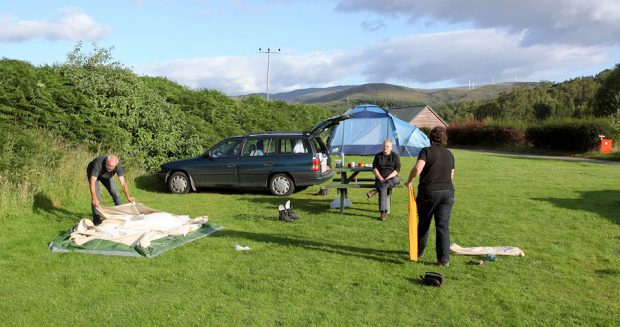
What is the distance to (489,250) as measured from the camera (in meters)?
7.15

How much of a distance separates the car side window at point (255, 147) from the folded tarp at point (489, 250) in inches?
259

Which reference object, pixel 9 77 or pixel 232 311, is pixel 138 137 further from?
pixel 232 311

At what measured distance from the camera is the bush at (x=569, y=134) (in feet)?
97.0

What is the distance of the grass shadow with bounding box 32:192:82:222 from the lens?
30.5 feet

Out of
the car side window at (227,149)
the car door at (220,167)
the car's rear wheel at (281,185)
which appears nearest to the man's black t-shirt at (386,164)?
the car's rear wheel at (281,185)

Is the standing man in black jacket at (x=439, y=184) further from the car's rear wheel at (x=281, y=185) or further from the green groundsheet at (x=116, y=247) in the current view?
the car's rear wheel at (x=281, y=185)

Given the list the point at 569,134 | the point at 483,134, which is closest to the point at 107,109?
the point at 569,134

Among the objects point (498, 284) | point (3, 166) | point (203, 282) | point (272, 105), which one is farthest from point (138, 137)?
point (272, 105)

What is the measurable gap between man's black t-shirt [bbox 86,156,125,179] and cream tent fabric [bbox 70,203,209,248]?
0.61 m

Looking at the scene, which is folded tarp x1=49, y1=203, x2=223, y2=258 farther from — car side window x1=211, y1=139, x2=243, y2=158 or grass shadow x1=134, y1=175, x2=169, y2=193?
grass shadow x1=134, y1=175, x2=169, y2=193

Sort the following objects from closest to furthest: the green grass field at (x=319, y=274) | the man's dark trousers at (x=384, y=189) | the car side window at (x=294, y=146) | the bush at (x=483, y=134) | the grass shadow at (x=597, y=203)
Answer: the green grass field at (x=319, y=274), the man's dark trousers at (x=384, y=189), the grass shadow at (x=597, y=203), the car side window at (x=294, y=146), the bush at (x=483, y=134)

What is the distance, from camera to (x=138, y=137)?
1443 centimetres

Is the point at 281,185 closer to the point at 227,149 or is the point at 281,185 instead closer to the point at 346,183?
the point at 227,149

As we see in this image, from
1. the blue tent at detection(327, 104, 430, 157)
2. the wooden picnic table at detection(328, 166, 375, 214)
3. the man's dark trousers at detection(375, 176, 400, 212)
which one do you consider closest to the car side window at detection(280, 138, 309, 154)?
the wooden picnic table at detection(328, 166, 375, 214)
